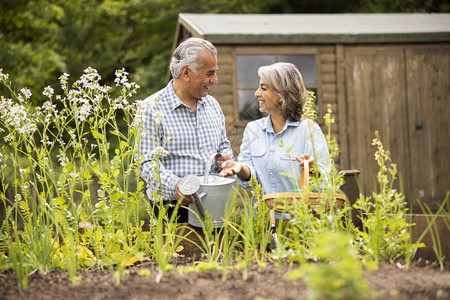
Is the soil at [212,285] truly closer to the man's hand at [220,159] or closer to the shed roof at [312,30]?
the man's hand at [220,159]

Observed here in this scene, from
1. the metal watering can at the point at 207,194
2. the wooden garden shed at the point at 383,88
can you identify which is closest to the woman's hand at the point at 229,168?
the metal watering can at the point at 207,194

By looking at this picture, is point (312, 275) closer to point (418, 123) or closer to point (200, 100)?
point (200, 100)

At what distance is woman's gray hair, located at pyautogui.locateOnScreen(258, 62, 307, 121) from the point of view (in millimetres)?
3244

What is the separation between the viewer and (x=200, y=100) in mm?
3266

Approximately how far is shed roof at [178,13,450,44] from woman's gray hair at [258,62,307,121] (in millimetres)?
A: 4441

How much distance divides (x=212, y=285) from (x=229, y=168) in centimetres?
101

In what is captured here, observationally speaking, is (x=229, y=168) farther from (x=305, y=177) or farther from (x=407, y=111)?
(x=407, y=111)

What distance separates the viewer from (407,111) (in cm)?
859

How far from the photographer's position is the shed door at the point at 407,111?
8484 mm

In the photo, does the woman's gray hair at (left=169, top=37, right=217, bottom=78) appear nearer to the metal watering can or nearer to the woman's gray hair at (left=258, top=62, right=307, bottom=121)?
the woman's gray hair at (left=258, top=62, right=307, bottom=121)

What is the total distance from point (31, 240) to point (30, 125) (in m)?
0.50

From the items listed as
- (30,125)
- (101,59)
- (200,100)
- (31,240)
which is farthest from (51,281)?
(101,59)

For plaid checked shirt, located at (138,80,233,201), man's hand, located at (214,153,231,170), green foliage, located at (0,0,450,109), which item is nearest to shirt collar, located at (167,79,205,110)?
plaid checked shirt, located at (138,80,233,201)

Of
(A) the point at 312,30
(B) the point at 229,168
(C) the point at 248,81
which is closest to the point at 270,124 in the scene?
(B) the point at 229,168
